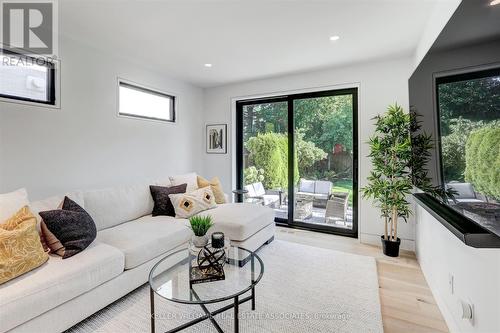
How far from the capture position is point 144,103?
Answer: 146 inches

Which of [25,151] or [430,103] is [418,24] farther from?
[25,151]

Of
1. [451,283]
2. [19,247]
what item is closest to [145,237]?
[19,247]

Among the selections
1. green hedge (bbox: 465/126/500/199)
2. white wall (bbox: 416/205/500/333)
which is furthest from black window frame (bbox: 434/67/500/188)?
white wall (bbox: 416/205/500/333)

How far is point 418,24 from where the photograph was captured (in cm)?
240

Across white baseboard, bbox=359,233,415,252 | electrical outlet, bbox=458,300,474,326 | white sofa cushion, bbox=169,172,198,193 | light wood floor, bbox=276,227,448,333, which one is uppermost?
white sofa cushion, bbox=169,172,198,193

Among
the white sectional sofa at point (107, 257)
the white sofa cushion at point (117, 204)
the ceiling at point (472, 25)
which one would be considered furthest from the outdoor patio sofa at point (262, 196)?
the ceiling at point (472, 25)

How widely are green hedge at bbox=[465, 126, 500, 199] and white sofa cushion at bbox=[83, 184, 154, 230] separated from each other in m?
2.95

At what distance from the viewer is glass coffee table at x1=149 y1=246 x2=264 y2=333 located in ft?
5.05

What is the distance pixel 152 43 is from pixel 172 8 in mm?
794

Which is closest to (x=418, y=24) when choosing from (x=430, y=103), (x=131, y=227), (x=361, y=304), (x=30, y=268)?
(x=430, y=103)

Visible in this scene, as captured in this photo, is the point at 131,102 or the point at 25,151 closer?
the point at 25,151

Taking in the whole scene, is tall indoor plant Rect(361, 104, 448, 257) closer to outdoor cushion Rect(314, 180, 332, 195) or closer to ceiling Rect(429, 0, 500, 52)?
outdoor cushion Rect(314, 180, 332, 195)

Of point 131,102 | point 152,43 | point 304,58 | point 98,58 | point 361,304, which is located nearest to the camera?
point 361,304

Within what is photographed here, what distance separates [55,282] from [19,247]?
0.32m
